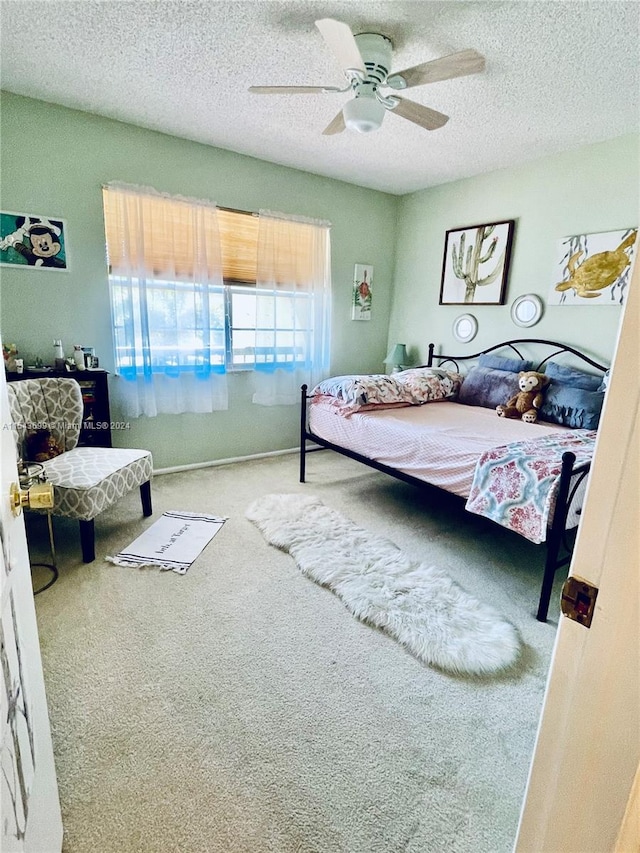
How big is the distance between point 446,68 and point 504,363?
227 cm

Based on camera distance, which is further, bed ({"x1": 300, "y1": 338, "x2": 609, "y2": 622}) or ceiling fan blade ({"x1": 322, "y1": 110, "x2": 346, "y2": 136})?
ceiling fan blade ({"x1": 322, "y1": 110, "x2": 346, "y2": 136})

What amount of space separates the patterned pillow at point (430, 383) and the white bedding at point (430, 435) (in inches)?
3.9

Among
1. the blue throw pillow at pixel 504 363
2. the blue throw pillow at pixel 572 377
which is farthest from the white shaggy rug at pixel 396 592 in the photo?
the blue throw pillow at pixel 504 363

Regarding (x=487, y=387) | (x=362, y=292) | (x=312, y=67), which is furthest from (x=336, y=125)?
(x=487, y=387)

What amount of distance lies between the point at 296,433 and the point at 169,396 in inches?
53.5

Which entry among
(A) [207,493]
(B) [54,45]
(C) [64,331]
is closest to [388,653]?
(A) [207,493]

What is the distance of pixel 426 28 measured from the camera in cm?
192

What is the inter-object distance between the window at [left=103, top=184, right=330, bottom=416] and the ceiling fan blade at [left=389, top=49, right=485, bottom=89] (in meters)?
1.90

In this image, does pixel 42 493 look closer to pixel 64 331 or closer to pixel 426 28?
pixel 426 28

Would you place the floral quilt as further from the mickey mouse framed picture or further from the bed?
the mickey mouse framed picture

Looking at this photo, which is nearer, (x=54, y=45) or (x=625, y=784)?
(x=625, y=784)

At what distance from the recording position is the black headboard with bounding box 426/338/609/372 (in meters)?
3.19

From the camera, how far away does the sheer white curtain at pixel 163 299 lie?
3.07m

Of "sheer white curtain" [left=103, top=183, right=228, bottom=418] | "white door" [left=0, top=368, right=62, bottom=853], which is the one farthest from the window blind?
"white door" [left=0, top=368, right=62, bottom=853]
